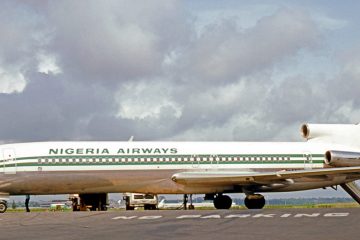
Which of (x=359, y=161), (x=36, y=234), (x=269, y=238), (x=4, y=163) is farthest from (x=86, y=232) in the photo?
(x=359, y=161)

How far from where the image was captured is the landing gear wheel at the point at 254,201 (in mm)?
39344

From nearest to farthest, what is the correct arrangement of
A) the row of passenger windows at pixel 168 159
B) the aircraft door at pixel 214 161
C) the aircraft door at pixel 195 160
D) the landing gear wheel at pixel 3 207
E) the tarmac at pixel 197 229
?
the tarmac at pixel 197 229 < the landing gear wheel at pixel 3 207 < the row of passenger windows at pixel 168 159 < the aircraft door at pixel 195 160 < the aircraft door at pixel 214 161

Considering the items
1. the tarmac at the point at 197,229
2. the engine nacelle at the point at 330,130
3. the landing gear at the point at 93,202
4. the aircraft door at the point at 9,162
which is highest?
the engine nacelle at the point at 330,130

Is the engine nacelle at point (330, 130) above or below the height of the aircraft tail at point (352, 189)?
above

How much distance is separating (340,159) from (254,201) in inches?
275

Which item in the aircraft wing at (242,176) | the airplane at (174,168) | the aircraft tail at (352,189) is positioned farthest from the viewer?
the aircraft tail at (352,189)

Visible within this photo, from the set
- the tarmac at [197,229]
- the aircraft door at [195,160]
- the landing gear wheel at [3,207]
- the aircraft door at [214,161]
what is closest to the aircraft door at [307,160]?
the aircraft door at [214,161]

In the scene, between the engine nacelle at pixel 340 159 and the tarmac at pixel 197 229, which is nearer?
the tarmac at pixel 197 229

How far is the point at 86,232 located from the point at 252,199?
23157 millimetres

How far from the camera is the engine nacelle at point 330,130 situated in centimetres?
4472

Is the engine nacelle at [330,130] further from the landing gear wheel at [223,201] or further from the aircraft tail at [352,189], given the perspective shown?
the landing gear wheel at [223,201]

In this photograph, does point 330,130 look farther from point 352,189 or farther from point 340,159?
point 352,189

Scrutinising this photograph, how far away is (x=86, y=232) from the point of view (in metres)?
17.4

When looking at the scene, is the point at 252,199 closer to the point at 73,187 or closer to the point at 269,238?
the point at 73,187
